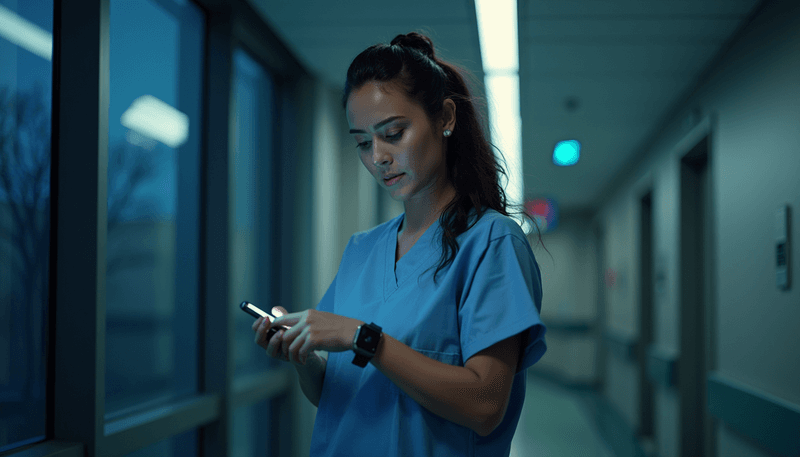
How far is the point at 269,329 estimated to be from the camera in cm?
99

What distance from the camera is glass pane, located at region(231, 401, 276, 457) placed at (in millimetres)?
3051

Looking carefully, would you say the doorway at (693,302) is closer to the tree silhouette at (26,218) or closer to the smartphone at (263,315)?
the smartphone at (263,315)

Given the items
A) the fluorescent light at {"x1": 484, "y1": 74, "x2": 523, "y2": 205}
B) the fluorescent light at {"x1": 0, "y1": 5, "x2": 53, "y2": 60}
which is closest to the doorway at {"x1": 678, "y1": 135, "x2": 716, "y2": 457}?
the fluorescent light at {"x1": 484, "y1": 74, "x2": 523, "y2": 205}

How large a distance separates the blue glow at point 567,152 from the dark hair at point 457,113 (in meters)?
4.35

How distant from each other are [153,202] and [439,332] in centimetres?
169

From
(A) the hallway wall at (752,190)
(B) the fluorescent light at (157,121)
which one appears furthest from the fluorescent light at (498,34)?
(B) the fluorescent light at (157,121)

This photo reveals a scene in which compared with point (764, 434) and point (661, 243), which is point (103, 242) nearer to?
point (764, 434)

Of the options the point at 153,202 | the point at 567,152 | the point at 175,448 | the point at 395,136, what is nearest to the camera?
the point at 395,136

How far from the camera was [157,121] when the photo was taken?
2.30 meters

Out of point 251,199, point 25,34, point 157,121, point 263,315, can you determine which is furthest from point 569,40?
point 263,315

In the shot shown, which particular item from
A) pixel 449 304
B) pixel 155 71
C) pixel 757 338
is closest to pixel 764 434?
pixel 757 338

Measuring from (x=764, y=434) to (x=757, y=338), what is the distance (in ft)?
1.42

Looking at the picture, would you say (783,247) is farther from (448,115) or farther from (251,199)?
(251,199)

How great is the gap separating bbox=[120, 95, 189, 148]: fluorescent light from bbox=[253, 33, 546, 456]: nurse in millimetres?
1308
